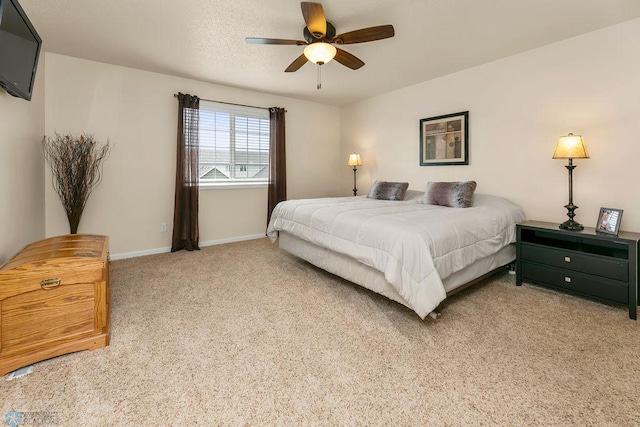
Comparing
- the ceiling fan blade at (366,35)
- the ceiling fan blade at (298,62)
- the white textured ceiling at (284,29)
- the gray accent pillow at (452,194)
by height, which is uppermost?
the white textured ceiling at (284,29)

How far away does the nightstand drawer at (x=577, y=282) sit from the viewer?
2.21 m

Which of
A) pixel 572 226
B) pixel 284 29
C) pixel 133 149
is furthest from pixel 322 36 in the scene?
pixel 133 149

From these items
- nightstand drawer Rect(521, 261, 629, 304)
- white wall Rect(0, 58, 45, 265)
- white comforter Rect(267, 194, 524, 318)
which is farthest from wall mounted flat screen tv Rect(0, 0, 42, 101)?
nightstand drawer Rect(521, 261, 629, 304)

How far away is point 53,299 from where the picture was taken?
163 cm

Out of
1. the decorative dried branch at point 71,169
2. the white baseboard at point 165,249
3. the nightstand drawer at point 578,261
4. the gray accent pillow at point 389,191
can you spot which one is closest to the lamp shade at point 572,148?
the nightstand drawer at point 578,261

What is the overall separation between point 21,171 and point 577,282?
475 cm

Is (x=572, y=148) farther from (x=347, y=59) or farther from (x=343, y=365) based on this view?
(x=343, y=365)

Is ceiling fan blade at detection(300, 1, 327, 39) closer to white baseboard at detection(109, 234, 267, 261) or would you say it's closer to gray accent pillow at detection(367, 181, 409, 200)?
gray accent pillow at detection(367, 181, 409, 200)

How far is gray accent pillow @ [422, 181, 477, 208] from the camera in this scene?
10.5ft

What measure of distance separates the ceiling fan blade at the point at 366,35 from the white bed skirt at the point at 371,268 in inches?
71.6

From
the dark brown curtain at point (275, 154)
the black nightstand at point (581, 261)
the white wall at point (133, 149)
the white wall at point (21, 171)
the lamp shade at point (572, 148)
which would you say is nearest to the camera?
the white wall at point (21, 171)

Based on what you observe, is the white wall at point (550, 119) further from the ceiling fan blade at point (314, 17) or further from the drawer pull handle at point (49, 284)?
the drawer pull handle at point (49, 284)

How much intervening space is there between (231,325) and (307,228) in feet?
3.98

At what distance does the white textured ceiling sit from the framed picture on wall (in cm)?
62
